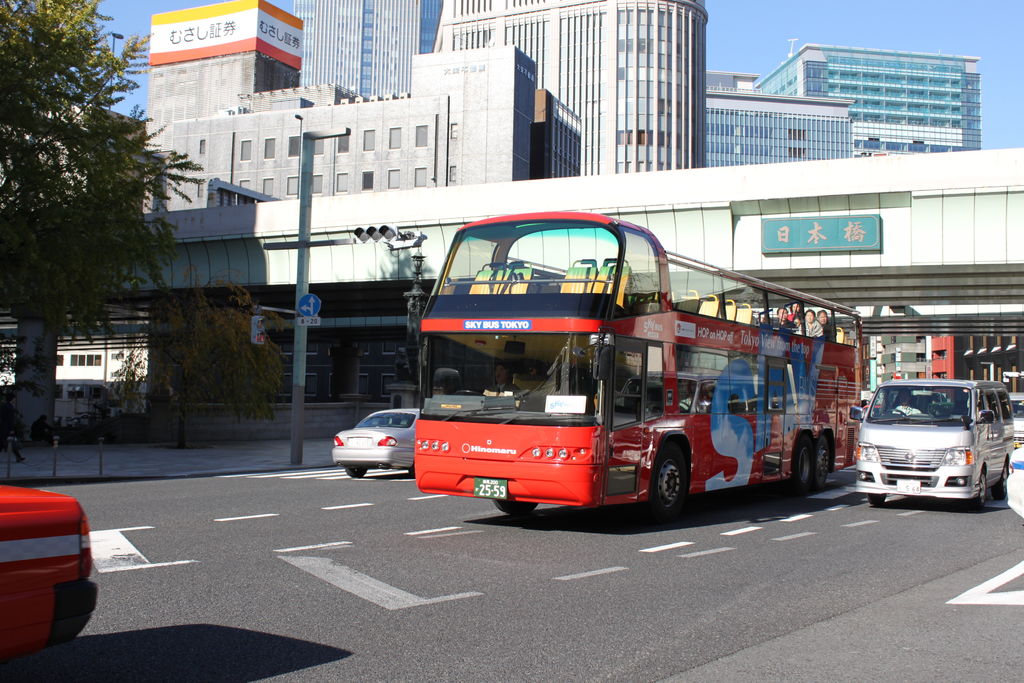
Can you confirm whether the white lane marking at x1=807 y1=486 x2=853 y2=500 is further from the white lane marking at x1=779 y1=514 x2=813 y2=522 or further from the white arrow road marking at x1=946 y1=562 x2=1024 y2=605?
the white arrow road marking at x1=946 y1=562 x2=1024 y2=605

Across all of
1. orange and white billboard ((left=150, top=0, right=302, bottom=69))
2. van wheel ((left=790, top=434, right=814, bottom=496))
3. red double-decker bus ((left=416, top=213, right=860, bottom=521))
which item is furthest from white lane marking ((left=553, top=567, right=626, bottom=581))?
orange and white billboard ((left=150, top=0, right=302, bottom=69))

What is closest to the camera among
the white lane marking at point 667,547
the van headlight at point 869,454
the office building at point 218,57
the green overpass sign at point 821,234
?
the white lane marking at point 667,547

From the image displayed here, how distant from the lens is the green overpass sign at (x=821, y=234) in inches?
1099

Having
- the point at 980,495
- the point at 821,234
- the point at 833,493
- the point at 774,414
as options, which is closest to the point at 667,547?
the point at 774,414

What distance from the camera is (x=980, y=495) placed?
14.7 metres

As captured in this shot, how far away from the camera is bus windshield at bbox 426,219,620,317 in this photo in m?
11.2

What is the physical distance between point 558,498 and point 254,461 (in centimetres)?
1591

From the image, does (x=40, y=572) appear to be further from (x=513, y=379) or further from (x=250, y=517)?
(x=250, y=517)

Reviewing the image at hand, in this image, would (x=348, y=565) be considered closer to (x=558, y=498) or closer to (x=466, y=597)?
(x=466, y=597)

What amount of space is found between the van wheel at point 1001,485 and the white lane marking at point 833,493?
239cm

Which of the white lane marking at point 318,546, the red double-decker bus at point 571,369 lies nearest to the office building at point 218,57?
the red double-decker bus at point 571,369

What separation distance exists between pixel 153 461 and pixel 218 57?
98.5 metres

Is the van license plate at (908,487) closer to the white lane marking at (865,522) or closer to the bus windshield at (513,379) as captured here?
the white lane marking at (865,522)

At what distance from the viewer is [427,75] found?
96.4 m
